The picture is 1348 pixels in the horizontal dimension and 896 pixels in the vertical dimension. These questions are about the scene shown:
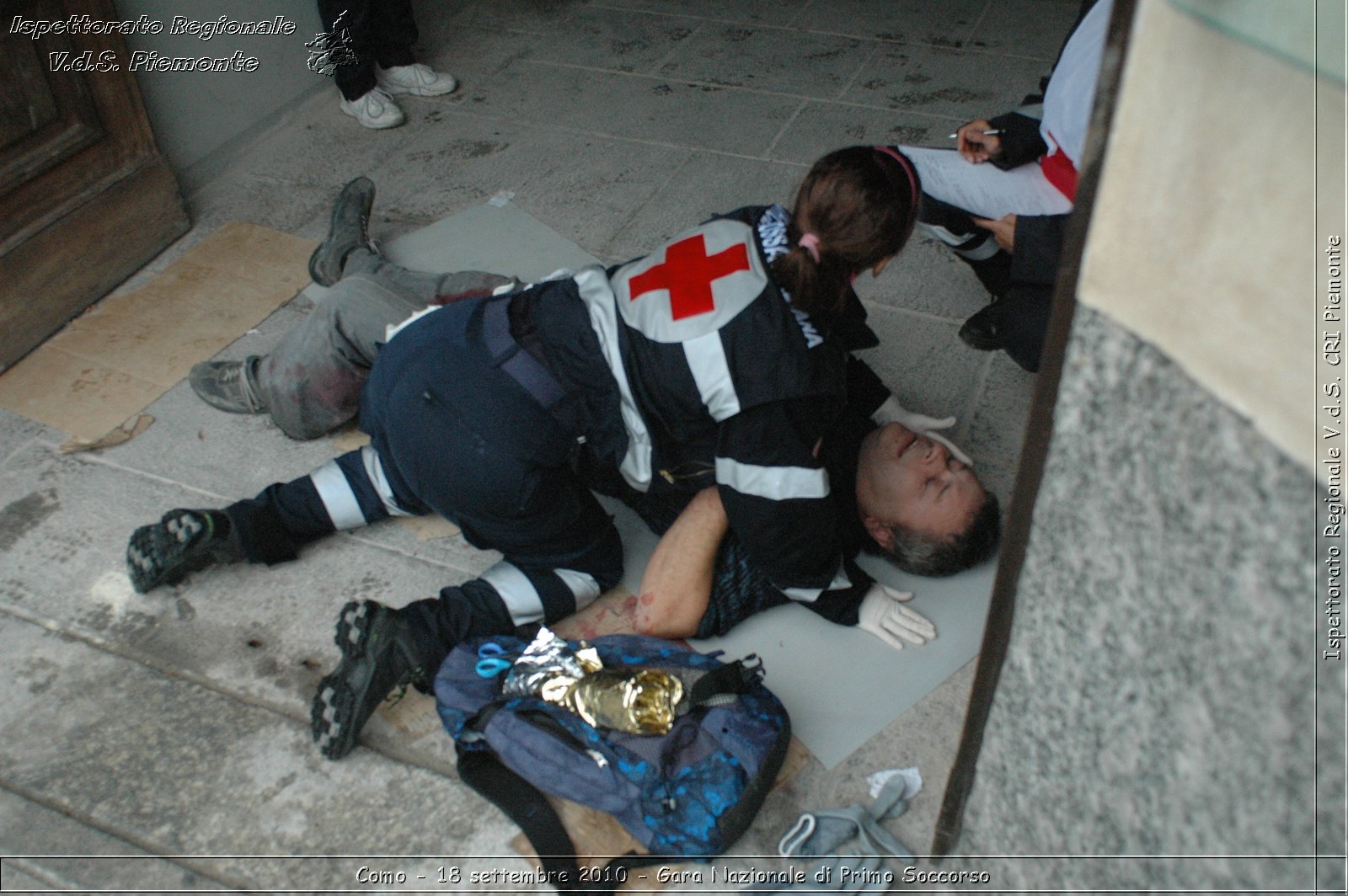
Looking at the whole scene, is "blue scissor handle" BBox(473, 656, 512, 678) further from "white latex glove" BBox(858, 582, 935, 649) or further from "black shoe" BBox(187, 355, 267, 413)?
"black shoe" BBox(187, 355, 267, 413)

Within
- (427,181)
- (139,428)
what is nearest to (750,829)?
(139,428)

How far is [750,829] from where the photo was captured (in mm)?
1792

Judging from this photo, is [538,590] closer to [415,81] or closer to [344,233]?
[344,233]

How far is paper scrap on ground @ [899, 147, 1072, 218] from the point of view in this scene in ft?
8.28

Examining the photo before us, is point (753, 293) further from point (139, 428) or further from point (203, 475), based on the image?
point (139, 428)

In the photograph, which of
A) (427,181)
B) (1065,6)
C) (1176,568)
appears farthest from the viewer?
(1065,6)

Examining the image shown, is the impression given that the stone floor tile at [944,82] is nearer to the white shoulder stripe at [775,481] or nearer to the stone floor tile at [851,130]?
the stone floor tile at [851,130]

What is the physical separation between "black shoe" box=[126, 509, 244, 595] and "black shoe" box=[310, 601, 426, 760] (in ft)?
1.29

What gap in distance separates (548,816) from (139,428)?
152 cm

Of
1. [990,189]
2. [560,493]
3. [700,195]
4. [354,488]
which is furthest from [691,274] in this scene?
[700,195]

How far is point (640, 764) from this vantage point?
175cm

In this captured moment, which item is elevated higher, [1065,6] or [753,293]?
[753,293]

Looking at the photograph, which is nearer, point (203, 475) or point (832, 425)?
point (832, 425)

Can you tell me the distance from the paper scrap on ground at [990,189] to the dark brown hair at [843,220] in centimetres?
83
